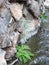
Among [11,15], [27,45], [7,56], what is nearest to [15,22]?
A: [11,15]

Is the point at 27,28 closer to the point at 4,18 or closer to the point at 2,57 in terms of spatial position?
the point at 4,18

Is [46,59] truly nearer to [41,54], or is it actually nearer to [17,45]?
[41,54]

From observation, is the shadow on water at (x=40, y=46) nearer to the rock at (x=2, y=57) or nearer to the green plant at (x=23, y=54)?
the green plant at (x=23, y=54)

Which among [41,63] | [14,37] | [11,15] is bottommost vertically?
[41,63]

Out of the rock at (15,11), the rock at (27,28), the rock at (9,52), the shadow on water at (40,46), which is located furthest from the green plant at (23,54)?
the rock at (15,11)

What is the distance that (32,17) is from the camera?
11469 millimetres

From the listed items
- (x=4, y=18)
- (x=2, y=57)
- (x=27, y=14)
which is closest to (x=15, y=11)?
(x=4, y=18)

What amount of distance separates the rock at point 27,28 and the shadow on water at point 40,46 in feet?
0.74

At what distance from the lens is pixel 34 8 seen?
11172mm

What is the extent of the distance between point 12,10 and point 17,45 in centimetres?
138

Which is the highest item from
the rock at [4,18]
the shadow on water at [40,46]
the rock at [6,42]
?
the rock at [4,18]

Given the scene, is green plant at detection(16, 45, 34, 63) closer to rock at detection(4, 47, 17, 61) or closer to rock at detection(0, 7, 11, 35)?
rock at detection(4, 47, 17, 61)

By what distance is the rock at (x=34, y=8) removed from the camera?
1102 cm

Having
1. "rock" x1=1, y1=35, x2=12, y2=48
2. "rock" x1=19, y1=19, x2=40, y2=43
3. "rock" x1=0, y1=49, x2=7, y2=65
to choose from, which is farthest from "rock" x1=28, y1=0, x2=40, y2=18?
"rock" x1=0, y1=49, x2=7, y2=65
